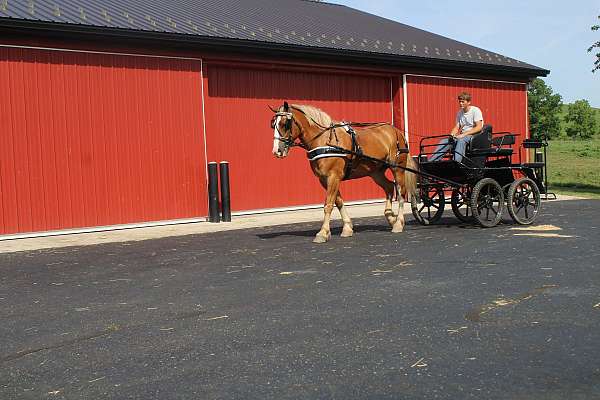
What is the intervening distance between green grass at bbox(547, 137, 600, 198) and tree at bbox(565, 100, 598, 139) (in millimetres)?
71970

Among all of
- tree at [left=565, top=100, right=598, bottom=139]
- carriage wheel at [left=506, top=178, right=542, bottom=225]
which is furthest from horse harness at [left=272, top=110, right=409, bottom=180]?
tree at [left=565, top=100, right=598, bottom=139]

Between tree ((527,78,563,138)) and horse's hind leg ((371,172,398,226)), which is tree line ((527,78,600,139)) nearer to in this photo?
tree ((527,78,563,138))

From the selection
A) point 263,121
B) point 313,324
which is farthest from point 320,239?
point 263,121

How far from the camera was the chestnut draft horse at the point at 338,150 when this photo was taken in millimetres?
10266

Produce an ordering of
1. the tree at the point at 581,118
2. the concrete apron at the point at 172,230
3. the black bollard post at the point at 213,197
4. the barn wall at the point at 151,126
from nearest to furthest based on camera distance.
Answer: the concrete apron at the point at 172,230
the barn wall at the point at 151,126
the black bollard post at the point at 213,197
the tree at the point at 581,118

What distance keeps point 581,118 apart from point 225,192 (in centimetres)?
11633

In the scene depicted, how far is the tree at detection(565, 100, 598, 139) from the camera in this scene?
4572 inches

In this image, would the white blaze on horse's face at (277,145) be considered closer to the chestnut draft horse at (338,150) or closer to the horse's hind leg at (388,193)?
the chestnut draft horse at (338,150)

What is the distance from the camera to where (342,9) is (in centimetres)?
2302

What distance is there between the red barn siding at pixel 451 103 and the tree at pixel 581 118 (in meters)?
101

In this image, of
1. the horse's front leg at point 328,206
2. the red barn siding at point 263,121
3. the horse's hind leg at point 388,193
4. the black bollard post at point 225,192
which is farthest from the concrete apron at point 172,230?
the horse's front leg at point 328,206

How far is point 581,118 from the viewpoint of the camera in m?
120

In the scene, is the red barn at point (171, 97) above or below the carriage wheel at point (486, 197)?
above

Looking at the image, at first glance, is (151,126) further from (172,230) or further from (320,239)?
(320,239)
